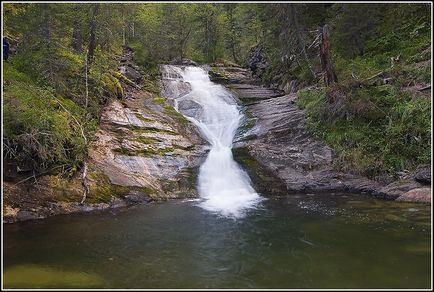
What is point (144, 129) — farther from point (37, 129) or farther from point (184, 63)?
point (184, 63)

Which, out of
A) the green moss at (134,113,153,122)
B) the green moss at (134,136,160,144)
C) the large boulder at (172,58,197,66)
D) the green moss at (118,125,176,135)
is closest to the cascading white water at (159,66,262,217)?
the green moss at (118,125,176,135)

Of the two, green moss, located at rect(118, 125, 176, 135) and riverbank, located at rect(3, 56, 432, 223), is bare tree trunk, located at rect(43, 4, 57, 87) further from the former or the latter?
green moss, located at rect(118, 125, 176, 135)

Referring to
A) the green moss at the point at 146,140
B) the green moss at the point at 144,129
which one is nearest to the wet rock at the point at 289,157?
the green moss at the point at 144,129

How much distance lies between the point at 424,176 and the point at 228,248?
742 centimetres

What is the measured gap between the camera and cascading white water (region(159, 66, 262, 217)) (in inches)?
512

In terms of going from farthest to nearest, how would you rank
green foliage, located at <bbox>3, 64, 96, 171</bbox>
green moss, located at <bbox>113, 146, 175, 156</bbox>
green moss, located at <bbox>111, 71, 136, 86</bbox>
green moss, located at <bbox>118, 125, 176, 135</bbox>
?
green moss, located at <bbox>111, 71, 136, 86</bbox> < green moss, located at <bbox>118, 125, 176, 135</bbox> < green moss, located at <bbox>113, 146, 175, 156</bbox> < green foliage, located at <bbox>3, 64, 96, 171</bbox>

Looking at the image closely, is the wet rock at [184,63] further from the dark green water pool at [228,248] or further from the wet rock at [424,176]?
the wet rock at [424,176]

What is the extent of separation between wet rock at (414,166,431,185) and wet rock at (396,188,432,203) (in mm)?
503

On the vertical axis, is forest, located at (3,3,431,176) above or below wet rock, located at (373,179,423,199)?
above

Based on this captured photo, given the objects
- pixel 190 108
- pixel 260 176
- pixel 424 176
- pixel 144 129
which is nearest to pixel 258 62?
A: pixel 190 108

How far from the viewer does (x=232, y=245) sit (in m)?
8.52

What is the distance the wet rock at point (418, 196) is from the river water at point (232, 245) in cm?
46

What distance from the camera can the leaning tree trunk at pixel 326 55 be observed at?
16516 mm

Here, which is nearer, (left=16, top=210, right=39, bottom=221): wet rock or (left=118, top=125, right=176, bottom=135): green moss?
(left=16, top=210, right=39, bottom=221): wet rock
